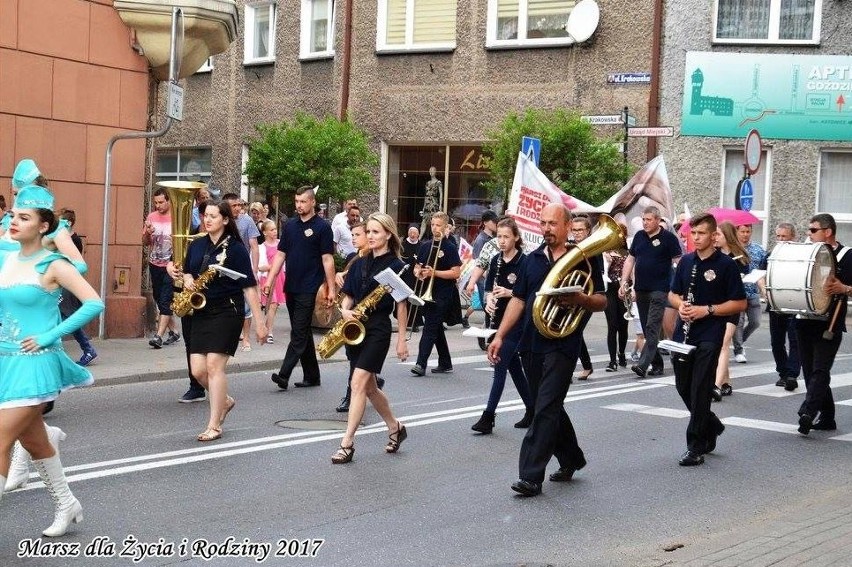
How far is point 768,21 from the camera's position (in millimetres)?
25734

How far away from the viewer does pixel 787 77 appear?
84.2 ft

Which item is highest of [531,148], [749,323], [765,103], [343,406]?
[765,103]

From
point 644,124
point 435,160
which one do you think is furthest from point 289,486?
point 435,160

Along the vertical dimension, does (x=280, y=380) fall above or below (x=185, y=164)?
below

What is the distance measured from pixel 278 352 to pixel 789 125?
47.2 feet

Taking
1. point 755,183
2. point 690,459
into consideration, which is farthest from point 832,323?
point 755,183

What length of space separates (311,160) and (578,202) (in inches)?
264

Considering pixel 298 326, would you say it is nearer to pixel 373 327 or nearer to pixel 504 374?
pixel 504 374

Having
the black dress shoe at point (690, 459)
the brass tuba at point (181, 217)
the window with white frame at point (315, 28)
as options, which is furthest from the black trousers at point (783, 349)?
the window with white frame at point (315, 28)

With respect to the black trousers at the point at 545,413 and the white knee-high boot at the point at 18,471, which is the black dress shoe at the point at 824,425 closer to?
the black trousers at the point at 545,413

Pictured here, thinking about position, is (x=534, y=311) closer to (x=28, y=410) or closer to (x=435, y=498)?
(x=435, y=498)

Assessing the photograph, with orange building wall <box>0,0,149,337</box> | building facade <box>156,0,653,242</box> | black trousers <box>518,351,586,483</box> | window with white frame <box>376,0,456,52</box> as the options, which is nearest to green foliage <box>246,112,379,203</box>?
building facade <box>156,0,653,242</box>

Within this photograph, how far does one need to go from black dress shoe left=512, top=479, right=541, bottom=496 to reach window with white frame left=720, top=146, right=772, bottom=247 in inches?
744

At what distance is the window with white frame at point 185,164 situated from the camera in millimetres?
34094
